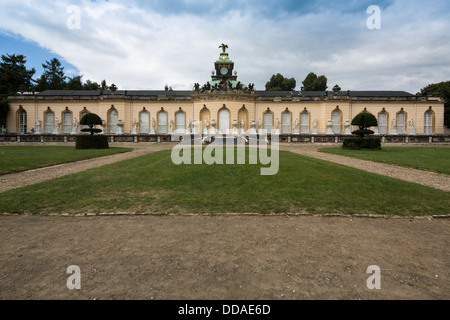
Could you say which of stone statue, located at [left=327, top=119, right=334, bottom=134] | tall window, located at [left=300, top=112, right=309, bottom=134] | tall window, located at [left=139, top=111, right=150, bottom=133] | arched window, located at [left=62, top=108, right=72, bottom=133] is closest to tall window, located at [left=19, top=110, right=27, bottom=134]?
arched window, located at [left=62, top=108, right=72, bottom=133]

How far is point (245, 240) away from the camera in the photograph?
451 cm

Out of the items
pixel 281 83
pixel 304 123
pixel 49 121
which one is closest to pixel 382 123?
pixel 304 123

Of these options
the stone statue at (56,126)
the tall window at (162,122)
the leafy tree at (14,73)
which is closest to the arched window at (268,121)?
the tall window at (162,122)

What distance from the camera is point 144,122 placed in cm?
4253

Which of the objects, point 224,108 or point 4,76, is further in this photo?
point 4,76

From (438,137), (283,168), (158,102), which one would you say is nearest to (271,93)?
(158,102)

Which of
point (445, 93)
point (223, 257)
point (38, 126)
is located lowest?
point (223, 257)

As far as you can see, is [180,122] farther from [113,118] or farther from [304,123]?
[304,123]

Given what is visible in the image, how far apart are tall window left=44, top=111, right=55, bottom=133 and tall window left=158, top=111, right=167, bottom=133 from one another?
17.5 meters

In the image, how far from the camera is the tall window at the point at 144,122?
139 feet

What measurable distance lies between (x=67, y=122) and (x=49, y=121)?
2838 mm

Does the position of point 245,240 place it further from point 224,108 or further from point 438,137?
point 438,137

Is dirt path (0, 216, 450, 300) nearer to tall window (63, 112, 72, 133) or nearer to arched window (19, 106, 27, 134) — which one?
tall window (63, 112, 72, 133)
